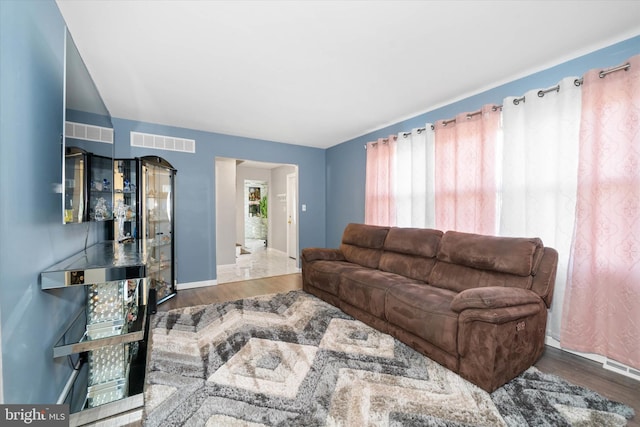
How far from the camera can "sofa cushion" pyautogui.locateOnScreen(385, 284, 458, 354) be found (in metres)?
1.96

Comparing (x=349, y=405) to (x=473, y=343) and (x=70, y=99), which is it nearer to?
(x=473, y=343)

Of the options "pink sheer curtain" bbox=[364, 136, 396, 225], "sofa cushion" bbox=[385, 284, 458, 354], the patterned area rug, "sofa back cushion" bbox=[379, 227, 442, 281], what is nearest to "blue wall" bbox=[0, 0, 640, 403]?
the patterned area rug

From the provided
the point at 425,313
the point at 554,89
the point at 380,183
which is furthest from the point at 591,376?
the point at 380,183

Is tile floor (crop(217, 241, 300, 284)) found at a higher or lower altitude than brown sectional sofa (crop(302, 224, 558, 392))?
lower

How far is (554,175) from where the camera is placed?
2400mm

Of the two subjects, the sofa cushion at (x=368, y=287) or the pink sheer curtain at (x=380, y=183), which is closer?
the sofa cushion at (x=368, y=287)

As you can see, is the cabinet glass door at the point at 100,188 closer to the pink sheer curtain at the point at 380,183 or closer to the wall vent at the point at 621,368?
the pink sheer curtain at the point at 380,183

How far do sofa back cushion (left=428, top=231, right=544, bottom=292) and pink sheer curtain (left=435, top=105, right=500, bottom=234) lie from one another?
345 millimetres

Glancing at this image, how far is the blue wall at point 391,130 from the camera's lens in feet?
7.10

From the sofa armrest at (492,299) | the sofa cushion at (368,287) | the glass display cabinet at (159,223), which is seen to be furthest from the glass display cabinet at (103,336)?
the sofa armrest at (492,299)

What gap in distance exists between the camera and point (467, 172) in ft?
9.84

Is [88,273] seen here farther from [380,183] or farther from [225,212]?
[225,212]

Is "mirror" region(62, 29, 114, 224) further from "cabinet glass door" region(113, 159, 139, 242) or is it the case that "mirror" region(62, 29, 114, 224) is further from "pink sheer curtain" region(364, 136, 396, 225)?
"pink sheer curtain" region(364, 136, 396, 225)

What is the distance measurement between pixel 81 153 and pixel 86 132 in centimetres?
28
